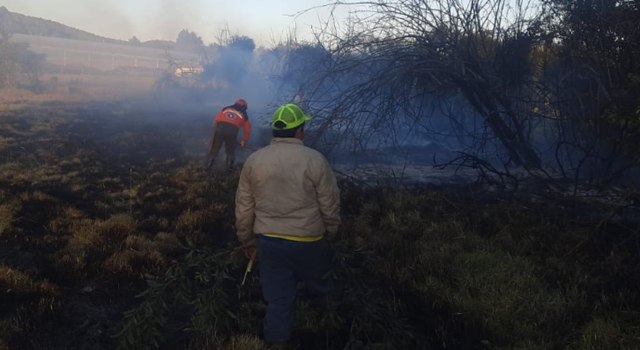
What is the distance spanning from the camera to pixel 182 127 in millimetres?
15195

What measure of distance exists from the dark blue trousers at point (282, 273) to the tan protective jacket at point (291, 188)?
10 centimetres

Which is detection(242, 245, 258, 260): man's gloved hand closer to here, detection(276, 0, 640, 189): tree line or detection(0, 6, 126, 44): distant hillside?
detection(276, 0, 640, 189): tree line

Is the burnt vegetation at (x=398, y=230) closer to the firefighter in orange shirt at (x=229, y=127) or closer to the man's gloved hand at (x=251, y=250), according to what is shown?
the man's gloved hand at (x=251, y=250)

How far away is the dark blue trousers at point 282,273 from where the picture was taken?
303 cm

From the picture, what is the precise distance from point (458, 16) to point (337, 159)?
4073 millimetres

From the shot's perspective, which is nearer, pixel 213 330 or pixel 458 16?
pixel 213 330

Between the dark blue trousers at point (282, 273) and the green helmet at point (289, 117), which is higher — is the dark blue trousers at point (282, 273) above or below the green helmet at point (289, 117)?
below

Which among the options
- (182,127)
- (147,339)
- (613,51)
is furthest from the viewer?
(182,127)

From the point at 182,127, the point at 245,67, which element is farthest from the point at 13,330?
the point at 245,67

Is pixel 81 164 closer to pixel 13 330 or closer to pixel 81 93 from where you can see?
pixel 13 330

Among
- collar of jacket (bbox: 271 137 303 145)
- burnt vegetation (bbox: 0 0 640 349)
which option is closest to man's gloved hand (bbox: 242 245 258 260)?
burnt vegetation (bbox: 0 0 640 349)

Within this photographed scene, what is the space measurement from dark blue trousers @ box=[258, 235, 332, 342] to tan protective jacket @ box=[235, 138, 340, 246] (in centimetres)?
10

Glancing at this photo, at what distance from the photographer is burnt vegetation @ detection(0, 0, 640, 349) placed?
3.21 meters

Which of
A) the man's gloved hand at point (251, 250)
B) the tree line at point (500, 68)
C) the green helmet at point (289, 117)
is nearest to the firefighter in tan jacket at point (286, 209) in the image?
the green helmet at point (289, 117)
